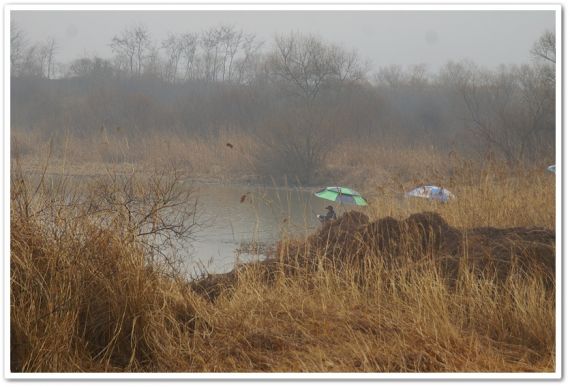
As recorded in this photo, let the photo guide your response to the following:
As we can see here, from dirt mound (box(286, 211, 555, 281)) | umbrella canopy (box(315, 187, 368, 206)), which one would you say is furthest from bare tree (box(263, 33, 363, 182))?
dirt mound (box(286, 211, 555, 281))

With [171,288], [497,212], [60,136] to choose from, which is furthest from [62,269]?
[60,136]

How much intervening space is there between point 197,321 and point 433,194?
5327mm

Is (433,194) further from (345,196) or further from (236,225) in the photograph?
(236,225)

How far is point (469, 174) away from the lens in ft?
29.1

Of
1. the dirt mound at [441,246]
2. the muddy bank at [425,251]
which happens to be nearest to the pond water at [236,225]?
the muddy bank at [425,251]

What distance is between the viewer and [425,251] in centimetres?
573

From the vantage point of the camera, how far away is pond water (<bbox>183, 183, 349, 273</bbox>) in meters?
6.47

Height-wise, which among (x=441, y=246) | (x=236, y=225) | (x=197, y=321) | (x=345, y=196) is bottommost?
(x=197, y=321)

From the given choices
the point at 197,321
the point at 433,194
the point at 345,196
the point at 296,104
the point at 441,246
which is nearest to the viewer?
Answer: the point at 197,321

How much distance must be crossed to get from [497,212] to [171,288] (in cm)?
449

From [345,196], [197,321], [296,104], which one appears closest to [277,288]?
[197,321]

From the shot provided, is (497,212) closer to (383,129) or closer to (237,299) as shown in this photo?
(237,299)

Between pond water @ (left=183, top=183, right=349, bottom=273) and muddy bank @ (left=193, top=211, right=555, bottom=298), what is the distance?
0.22 meters

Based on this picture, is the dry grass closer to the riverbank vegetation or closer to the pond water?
the riverbank vegetation
